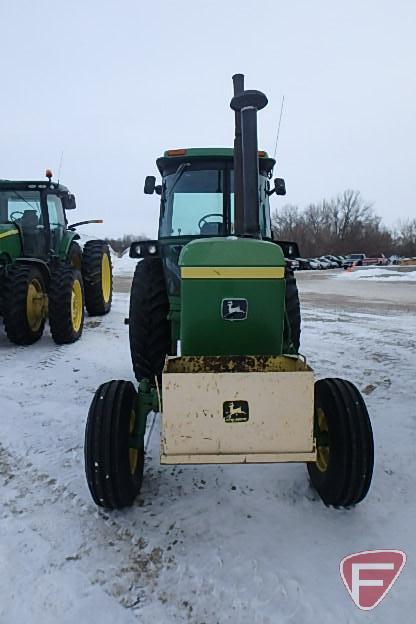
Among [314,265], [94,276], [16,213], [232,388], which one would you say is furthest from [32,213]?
[314,265]

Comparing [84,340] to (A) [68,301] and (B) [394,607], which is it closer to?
(A) [68,301]

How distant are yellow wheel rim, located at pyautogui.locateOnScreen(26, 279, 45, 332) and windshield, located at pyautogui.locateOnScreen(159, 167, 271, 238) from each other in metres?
3.08

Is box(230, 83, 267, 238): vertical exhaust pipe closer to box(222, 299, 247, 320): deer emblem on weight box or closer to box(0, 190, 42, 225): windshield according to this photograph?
box(222, 299, 247, 320): deer emblem on weight box

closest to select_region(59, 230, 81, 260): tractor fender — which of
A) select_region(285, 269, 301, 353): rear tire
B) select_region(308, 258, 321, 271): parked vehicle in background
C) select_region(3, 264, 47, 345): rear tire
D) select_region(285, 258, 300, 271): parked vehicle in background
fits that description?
select_region(3, 264, 47, 345): rear tire

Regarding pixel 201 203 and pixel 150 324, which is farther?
A: pixel 201 203

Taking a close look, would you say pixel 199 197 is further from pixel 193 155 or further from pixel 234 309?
pixel 234 309

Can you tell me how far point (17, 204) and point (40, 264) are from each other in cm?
125

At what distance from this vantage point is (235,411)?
230 centimetres

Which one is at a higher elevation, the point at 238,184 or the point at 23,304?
the point at 238,184

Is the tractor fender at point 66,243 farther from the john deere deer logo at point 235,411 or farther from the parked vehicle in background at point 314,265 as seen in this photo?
the parked vehicle in background at point 314,265

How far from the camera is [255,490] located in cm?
281

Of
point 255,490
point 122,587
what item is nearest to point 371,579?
point 255,490

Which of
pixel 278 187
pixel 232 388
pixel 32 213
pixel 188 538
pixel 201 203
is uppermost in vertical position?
pixel 32 213

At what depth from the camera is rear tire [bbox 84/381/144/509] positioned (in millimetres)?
2406
